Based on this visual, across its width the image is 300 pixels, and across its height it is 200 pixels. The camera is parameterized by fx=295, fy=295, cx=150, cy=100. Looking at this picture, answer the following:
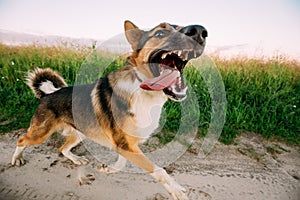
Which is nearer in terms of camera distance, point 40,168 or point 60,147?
point 40,168

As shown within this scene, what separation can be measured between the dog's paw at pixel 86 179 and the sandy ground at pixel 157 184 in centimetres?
1

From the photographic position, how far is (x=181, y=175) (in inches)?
136

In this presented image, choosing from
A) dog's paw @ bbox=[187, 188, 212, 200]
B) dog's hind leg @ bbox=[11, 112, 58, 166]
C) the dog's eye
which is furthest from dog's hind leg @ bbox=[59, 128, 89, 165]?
the dog's eye

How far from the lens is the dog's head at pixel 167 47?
2.37 meters

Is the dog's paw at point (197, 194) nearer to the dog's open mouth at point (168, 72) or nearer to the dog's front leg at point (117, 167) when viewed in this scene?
the dog's front leg at point (117, 167)

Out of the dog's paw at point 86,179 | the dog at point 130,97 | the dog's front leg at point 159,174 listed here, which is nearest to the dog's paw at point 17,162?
the dog at point 130,97

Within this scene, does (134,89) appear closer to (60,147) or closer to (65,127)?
(65,127)

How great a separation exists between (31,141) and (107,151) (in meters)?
1.03

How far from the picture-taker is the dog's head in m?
2.37

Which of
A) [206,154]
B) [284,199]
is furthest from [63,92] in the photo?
[284,199]

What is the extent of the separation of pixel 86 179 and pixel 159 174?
1078mm

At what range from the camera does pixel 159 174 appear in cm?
262

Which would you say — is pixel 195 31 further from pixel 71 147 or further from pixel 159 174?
pixel 71 147

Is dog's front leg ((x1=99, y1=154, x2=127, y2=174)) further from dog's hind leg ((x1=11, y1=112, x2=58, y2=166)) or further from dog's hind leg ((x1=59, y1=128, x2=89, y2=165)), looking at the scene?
dog's hind leg ((x1=11, y1=112, x2=58, y2=166))
